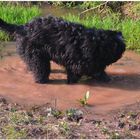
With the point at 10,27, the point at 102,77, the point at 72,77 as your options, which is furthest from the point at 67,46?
the point at 10,27

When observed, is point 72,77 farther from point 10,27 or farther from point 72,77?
point 10,27

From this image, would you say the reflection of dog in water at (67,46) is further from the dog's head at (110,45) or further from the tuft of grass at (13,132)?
the tuft of grass at (13,132)

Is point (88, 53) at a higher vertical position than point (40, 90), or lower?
higher

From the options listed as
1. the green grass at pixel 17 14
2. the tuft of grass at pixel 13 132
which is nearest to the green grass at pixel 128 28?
the green grass at pixel 17 14

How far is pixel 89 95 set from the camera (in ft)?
22.2

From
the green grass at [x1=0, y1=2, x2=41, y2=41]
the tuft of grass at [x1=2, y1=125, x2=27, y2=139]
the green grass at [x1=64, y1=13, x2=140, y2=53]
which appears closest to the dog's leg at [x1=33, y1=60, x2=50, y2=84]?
the green grass at [x1=64, y1=13, x2=140, y2=53]

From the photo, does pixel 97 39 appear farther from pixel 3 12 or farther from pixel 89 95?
pixel 3 12

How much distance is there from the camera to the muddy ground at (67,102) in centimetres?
483

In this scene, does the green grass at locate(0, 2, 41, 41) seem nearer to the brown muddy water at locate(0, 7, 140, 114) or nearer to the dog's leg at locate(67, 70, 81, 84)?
the brown muddy water at locate(0, 7, 140, 114)

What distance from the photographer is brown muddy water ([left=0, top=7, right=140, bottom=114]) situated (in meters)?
6.41

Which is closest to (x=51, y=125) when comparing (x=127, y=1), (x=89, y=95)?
(x=89, y=95)

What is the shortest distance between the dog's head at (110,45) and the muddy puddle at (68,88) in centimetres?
48

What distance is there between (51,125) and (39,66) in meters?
2.25

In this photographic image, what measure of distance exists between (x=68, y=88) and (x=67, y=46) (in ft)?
2.03
